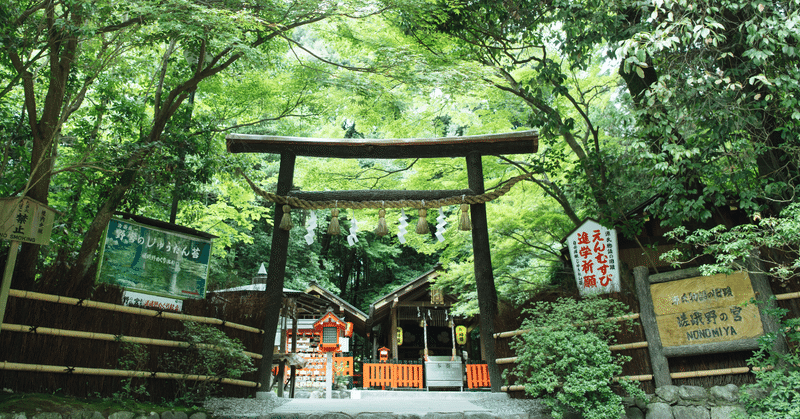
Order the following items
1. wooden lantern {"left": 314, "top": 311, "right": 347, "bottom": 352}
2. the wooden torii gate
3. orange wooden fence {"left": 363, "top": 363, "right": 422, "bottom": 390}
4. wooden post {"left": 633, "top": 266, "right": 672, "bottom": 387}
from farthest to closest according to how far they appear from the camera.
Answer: wooden lantern {"left": 314, "top": 311, "right": 347, "bottom": 352}, orange wooden fence {"left": 363, "top": 363, "right": 422, "bottom": 390}, the wooden torii gate, wooden post {"left": 633, "top": 266, "right": 672, "bottom": 387}

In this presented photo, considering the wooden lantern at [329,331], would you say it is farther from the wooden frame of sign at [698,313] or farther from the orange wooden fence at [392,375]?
the wooden frame of sign at [698,313]

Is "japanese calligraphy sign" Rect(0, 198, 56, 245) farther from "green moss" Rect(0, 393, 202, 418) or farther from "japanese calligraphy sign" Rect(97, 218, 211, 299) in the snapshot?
"green moss" Rect(0, 393, 202, 418)

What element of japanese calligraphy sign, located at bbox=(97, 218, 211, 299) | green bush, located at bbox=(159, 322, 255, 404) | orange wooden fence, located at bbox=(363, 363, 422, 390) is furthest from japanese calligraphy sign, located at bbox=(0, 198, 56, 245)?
orange wooden fence, located at bbox=(363, 363, 422, 390)

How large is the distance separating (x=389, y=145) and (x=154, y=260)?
13.4 ft

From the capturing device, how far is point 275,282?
303 inches

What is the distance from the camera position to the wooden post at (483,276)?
753 cm

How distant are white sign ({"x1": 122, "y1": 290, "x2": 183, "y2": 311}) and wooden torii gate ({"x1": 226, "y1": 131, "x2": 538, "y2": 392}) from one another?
137cm

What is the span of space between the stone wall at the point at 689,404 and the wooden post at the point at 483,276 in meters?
2.01

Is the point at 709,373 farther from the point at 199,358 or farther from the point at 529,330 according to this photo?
the point at 199,358

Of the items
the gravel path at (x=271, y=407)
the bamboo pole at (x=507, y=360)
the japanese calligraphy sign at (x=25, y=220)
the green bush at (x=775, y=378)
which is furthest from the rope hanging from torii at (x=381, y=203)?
the green bush at (x=775, y=378)

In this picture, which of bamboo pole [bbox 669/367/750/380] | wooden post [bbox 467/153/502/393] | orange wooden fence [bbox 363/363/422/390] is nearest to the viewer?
bamboo pole [bbox 669/367/750/380]

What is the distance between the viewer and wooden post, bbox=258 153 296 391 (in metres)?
7.38

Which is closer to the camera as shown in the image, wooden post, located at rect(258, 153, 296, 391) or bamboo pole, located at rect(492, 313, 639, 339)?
bamboo pole, located at rect(492, 313, 639, 339)

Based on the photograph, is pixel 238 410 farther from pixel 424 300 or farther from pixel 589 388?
pixel 424 300
